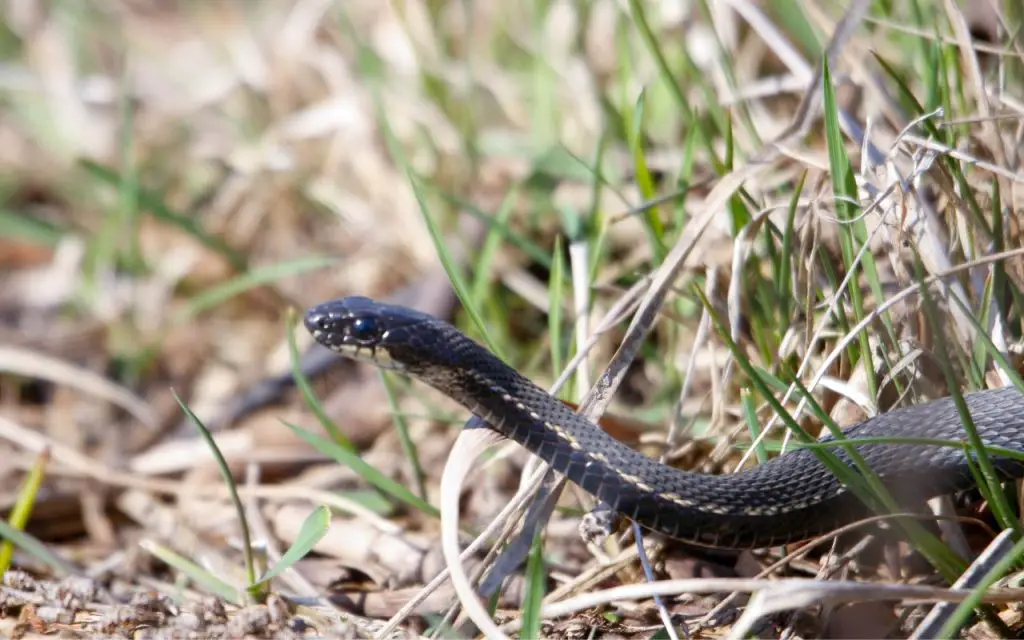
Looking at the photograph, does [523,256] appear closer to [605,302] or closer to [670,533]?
[605,302]

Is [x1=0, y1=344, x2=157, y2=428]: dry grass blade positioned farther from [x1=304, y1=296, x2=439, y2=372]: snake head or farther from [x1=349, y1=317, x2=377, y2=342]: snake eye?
[x1=349, y1=317, x2=377, y2=342]: snake eye

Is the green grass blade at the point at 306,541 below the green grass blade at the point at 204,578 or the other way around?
the other way around

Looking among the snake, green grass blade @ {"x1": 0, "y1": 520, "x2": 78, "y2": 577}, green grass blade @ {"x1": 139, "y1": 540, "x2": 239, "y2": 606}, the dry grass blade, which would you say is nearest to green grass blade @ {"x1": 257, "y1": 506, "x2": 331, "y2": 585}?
green grass blade @ {"x1": 139, "y1": 540, "x2": 239, "y2": 606}

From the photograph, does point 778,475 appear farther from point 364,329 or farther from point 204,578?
point 204,578

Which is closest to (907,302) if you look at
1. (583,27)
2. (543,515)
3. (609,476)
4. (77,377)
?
(609,476)

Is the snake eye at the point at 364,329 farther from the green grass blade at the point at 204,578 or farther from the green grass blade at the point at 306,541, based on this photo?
the green grass blade at the point at 204,578

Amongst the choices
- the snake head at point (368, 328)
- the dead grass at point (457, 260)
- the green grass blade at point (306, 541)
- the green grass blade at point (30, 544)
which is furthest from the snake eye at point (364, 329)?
the green grass blade at point (30, 544)

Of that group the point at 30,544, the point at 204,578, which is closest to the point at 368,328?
the point at 204,578
